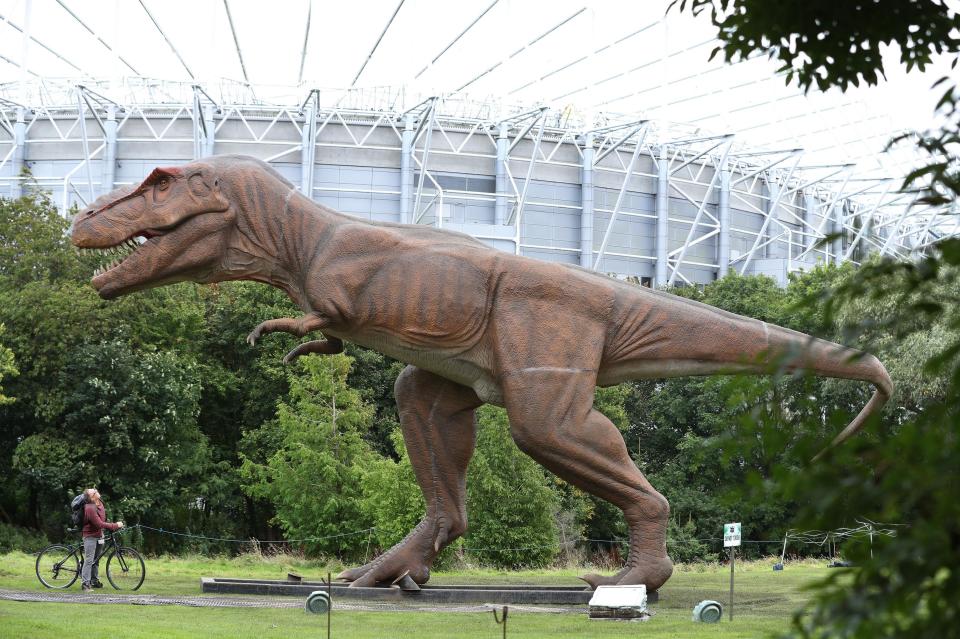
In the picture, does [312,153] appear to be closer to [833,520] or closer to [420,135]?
[420,135]

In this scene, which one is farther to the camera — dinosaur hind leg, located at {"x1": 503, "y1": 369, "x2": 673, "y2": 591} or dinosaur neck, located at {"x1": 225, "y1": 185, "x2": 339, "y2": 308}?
dinosaur neck, located at {"x1": 225, "y1": 185, "x2": 339, "y2": 308}

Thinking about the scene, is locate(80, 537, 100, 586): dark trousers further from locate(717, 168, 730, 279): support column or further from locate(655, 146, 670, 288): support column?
locate(717, 168, 730, 279): support column

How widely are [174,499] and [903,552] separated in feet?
102

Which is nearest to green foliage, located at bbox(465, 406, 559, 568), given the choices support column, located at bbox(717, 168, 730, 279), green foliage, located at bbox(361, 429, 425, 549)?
green foliage, located at bbox(361, 429, 425, 549)

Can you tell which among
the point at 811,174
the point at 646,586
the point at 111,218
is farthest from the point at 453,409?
the point at 811,174

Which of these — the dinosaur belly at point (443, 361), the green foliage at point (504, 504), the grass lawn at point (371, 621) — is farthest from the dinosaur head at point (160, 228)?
the green foliage at point (504, 504)

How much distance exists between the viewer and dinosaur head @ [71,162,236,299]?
11.8 meters

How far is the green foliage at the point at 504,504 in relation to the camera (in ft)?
84.7

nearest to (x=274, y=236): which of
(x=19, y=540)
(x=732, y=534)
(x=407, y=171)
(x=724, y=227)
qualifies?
(x=732, y=534)

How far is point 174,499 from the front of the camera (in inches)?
1288

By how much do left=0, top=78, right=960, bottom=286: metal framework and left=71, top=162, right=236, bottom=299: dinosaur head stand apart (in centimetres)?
2820

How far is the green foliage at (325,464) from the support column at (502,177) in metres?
15.3

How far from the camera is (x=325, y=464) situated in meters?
28.2

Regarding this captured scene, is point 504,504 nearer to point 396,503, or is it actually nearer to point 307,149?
point 396,503
